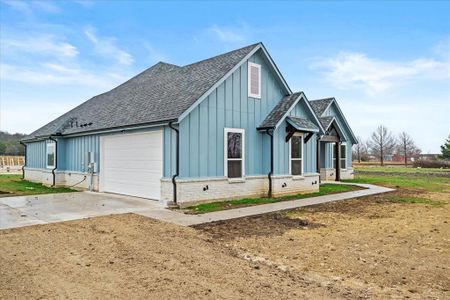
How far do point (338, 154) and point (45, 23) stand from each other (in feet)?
62.2

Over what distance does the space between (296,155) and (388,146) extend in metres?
68.1

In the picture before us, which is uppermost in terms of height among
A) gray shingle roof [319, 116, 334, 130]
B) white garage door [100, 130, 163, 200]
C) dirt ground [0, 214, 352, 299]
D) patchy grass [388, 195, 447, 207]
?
gray shingle roof [319, 116, 334, 130]

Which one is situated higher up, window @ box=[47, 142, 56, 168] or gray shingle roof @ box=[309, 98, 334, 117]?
gray shingle roof @ box=[309, 98, 334, 117]

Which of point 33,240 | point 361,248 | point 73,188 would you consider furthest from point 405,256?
point 73,188

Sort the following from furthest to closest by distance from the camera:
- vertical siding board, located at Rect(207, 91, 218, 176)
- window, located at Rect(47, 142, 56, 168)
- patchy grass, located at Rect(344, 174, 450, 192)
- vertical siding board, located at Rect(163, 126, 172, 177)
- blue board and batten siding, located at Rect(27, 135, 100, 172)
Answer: window, located at Rect(47, 142, 56, 168) → patchy grass, located at Rect(344, 174, 450, 192) → blue board and batten siding, located at Rect(27, 135, 100, 172) → vertical siding board, located at Rect(207, 91, 218, 176) → vertical siding board, located at Rect(163, 126, 172, 177)

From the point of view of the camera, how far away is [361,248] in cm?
646

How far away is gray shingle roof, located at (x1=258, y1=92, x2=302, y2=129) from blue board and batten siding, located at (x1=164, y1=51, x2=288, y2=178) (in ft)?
0.71

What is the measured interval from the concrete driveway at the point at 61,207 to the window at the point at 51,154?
566 cm

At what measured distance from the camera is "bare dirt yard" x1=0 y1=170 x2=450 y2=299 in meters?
4.36

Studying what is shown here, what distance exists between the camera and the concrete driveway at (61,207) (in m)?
9.23

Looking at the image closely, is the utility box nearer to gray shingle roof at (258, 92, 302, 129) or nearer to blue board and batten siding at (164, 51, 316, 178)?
blue board and batten siding at (164, 51, 316, 178)

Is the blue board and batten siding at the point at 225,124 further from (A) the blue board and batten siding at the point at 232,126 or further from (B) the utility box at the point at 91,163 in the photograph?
(B) the utility box at the point at 91,163

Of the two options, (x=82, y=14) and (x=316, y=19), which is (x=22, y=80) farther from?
(x=316, y=19)

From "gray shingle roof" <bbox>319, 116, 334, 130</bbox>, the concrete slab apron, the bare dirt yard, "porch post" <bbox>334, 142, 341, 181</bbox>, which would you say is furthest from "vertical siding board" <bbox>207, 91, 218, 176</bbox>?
"porch post" <bbox>334, 142, 341, 181</bbox>
